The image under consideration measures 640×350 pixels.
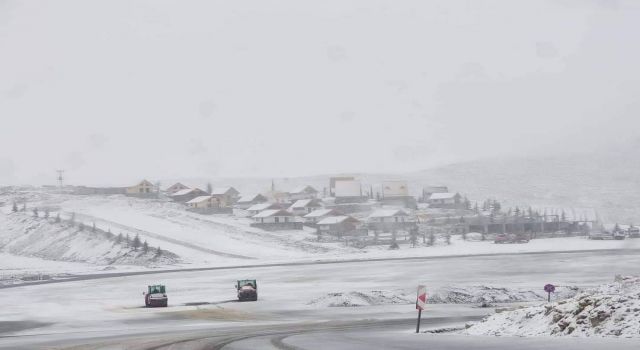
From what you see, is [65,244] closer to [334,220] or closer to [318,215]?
[334,220]

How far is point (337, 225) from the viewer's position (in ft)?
559

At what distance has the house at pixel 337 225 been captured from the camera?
6693 inches

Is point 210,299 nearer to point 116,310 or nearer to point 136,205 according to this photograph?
point 116,310

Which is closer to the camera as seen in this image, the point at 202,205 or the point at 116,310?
the point at 116,310

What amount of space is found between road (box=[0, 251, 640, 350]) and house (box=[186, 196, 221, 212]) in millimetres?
83885

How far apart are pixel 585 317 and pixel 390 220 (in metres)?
160

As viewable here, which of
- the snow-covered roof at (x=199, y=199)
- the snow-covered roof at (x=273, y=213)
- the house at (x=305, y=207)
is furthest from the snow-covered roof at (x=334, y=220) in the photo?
the snow-covered roof at (x=199, y=199)

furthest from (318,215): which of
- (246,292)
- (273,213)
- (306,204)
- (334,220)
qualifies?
(246,292)

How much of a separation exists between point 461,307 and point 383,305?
5609 mm

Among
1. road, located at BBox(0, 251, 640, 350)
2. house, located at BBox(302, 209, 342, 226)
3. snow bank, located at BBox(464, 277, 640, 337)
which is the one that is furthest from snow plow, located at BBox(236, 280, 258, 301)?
house, located at BBox(302, 209, 342, 226)

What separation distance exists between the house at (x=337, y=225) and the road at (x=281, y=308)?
56.6 metres

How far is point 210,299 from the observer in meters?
63.1

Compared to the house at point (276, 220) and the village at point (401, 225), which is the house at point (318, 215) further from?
the house at point (276, 220)

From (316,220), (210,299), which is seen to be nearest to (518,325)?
(210,299)
